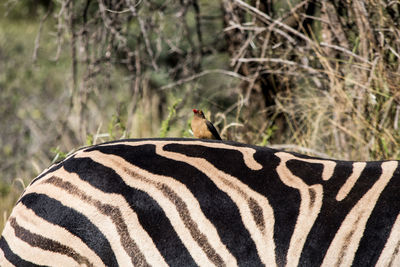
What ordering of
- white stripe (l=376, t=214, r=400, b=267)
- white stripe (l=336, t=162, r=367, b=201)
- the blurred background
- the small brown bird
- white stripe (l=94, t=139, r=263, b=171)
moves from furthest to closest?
the blurred background
the small brown bird
white stripe (l=94, t=139, r=263, b=171)
white stripe (l=336, t=162, r=367, b=201)
white stripe (l=376, t=214, r=400, b=267)

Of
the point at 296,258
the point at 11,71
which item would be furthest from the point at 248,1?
the point at 11,71

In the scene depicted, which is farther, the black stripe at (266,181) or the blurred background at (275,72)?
the blurred background at (275,72)

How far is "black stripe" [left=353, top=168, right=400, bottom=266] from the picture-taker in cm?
197

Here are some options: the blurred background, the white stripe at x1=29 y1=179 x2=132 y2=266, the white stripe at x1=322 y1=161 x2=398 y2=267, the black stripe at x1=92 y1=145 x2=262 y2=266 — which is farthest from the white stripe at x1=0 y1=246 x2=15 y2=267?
the blurred background

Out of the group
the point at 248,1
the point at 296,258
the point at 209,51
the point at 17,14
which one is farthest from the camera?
the point at 17,14

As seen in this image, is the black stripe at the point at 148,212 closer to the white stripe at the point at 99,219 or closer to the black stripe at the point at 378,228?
the white stripe at the point at 99,219

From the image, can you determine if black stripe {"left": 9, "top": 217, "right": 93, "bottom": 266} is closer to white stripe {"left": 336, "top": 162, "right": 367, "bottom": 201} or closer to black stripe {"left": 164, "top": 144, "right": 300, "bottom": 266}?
black stripe {"left": 164, "top": 144, "right": 300, "bottom": 266}

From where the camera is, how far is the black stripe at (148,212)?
6.54 ft

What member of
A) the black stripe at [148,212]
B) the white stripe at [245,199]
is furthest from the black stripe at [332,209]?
the black stripe at [148,212]

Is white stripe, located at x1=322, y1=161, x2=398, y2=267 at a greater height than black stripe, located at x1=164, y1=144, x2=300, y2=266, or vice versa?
black stripe, located at x1=164, y1=144, x2=300, y2=266

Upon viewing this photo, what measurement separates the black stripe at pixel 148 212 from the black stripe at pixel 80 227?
0.46 ft

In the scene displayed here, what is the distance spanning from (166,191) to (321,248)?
24.0 inches

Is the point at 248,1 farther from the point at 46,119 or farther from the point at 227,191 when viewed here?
the point at 46,119

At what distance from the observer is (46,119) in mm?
8945
